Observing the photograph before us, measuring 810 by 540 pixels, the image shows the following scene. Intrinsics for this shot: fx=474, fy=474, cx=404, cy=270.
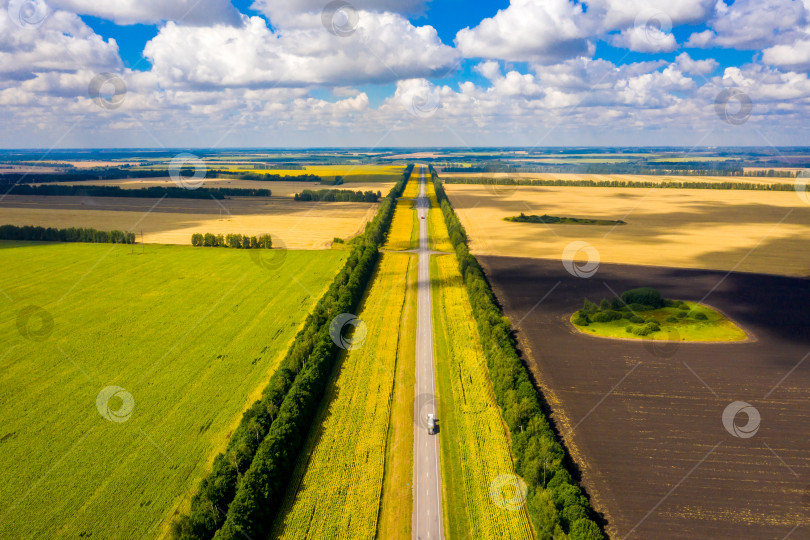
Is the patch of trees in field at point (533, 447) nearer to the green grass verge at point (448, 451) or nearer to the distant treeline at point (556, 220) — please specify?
the green grass verge at point (448, 451)

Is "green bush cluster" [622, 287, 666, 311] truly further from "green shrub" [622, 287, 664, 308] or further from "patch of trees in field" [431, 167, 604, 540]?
"patch of trees in field" [431, 167, 604, 540]

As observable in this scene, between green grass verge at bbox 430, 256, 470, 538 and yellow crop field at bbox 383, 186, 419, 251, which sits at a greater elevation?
yellow crop field at bbox 383, 186, 419, 251

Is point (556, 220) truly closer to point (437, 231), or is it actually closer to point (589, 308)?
point (437, 231)

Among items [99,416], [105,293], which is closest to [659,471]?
[99,416]

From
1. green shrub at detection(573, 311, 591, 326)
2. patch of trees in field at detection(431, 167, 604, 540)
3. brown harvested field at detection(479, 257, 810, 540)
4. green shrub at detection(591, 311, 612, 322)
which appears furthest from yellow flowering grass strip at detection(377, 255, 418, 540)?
green shrub at detection(591, 311, 612, 322)

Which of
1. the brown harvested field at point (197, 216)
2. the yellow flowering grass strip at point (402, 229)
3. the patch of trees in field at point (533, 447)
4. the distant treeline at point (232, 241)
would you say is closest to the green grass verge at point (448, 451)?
the patch of trees in field at point (533, 447)

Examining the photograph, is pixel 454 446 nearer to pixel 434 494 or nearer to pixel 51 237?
pixel 434 494
